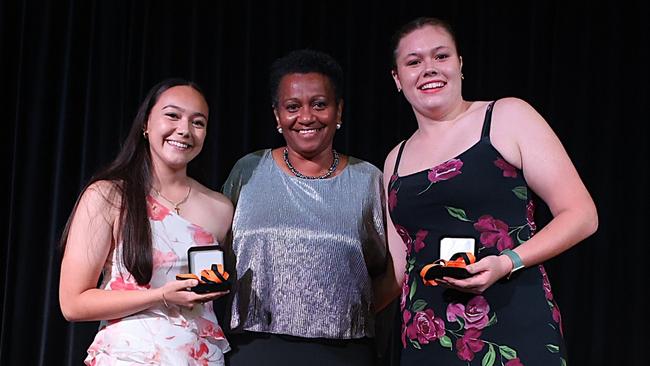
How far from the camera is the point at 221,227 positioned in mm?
1976

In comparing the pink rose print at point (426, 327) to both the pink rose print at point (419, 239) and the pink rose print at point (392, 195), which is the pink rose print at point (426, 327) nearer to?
the pink rose print at point (419, 239)

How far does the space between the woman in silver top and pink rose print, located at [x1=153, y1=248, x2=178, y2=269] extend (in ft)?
0.89

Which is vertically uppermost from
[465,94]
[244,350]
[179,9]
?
[179,9]

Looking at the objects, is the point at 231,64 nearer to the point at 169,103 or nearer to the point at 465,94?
the point at 465,94

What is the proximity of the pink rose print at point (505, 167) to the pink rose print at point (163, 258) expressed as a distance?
31.5 inches

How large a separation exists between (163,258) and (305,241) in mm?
405

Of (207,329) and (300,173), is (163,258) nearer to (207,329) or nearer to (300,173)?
(207,329)

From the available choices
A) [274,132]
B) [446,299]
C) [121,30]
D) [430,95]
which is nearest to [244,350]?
[446,299]

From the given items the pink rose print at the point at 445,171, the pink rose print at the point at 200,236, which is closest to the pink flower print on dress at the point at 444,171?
the pink rose print at the point at 445,171

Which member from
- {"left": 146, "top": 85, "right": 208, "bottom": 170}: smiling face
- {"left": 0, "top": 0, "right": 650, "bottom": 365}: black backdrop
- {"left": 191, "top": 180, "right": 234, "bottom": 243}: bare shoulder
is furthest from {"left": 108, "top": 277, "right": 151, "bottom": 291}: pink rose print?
{"left": 0, "top": 0, "right": 650, "bottom": 365}: black backdrop

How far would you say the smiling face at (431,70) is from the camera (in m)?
1.80

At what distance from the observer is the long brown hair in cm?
171

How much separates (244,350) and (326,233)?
1.29ft

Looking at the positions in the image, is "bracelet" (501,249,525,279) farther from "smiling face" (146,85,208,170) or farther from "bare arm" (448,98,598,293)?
"smiling face" (146,85,208,170)
